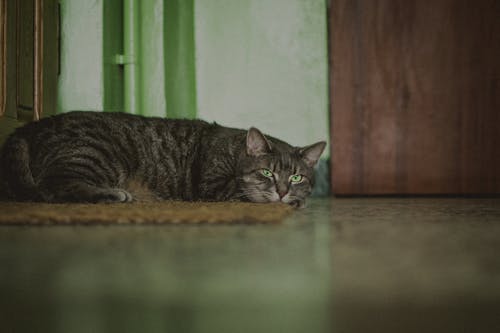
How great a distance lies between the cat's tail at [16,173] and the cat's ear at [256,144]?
2.56 feet

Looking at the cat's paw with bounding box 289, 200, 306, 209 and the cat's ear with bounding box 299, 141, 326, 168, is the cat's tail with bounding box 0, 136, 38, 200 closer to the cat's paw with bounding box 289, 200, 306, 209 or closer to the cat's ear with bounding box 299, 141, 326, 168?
the cat's paw with bounding box 289, 200, 306, 209

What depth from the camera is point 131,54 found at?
253 cm

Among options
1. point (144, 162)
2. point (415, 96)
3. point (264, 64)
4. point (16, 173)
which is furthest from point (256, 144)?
point (415, 96)

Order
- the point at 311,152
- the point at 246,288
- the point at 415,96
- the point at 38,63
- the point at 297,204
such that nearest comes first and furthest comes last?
1. the point at 246,288
2. the point at 297,204
3. the point at 311,152
4. the point at 38,63
5. the point at 415,96

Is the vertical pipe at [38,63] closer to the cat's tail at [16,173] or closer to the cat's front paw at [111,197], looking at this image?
the cat's tail at [16,173]

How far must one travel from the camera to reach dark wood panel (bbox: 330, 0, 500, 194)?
2.32 m

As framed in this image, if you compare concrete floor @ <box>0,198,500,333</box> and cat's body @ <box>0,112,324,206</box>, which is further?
cat's body @ <box>0,112,324,206</box>

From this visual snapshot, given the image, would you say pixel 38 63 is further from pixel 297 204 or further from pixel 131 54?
pixel 297 204

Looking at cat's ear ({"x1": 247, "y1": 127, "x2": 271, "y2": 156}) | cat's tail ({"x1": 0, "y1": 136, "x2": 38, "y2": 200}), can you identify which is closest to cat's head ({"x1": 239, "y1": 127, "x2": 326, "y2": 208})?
cat's ear ({"x1": 247, "y1": 127, "x2": 271, "y2": 156})

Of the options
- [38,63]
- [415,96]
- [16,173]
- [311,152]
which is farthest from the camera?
[415,96]

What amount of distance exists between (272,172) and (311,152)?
22 centimetres

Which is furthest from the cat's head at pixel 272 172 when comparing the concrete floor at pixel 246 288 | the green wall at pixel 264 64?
the concrete floor at pixel 246 288

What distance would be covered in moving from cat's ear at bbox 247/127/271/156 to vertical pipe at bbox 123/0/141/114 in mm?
1065

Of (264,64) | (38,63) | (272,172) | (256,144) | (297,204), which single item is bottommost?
(297,204)
